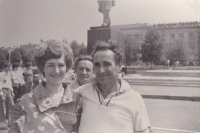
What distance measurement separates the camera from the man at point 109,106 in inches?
57.8

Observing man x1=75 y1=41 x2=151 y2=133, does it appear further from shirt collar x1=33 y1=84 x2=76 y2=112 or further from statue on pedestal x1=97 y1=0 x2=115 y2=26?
statue on pedestal x1=97 y1=0 x2=115 y2=26

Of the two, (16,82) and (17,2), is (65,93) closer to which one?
(17,2)

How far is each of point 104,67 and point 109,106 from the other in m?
0.29

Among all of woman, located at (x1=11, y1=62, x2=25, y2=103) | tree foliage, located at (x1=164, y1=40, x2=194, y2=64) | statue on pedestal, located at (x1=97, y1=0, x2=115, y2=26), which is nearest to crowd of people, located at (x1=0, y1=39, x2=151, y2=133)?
woman, located at (x1=11, y1=62, x2=25, y2=103)

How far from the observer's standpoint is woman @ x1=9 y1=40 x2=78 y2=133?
1.28m

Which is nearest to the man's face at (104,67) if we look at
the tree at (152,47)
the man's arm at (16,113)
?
the man's arm at (16,113)

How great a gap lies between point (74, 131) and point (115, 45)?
0.73 metres

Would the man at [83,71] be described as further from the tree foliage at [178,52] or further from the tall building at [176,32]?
the tall building at [176,32]

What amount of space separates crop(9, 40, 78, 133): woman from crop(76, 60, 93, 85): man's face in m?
1.16

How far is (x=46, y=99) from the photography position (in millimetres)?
1348

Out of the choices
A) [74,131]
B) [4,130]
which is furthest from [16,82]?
[74,131]

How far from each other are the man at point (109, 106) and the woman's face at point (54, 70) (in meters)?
0.26

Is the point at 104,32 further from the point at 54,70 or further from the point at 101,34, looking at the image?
the point at 54,70

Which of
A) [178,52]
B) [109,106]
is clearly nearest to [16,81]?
[109,106]
